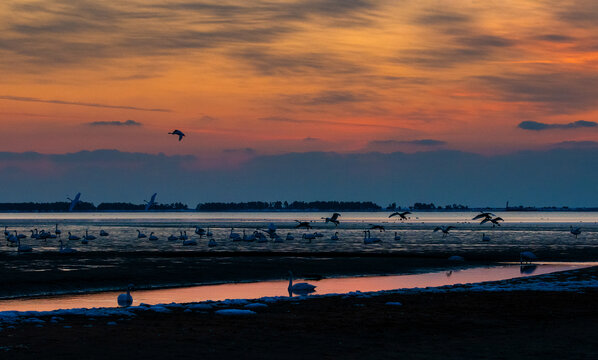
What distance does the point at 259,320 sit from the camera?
19969 millimetres

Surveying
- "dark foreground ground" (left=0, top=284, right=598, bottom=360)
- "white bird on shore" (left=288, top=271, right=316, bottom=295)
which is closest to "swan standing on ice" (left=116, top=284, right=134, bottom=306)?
"dark foreground ground" (left=0, top=284, right=598, bottom=360)

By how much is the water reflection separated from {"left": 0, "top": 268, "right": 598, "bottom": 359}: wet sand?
24.8 feet

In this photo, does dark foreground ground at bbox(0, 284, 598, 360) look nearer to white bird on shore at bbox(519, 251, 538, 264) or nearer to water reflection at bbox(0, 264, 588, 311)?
water reflection at bbox(0, 264, 588, 311)

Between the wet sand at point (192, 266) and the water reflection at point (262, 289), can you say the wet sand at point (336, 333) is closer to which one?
the water reflection at point (262, 289)

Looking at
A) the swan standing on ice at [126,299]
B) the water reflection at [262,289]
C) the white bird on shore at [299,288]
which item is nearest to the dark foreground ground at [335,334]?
the swan standing on ice at [126,299]

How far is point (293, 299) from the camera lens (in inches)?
993

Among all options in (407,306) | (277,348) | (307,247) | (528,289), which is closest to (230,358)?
(277,348)

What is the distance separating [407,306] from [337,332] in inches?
219

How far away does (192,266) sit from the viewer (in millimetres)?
45469

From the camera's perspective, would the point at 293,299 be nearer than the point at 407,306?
No

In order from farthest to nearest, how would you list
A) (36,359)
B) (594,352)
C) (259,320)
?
(259,320), (594,352), (36,359)

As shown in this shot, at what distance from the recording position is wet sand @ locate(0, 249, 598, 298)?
35.7 metres

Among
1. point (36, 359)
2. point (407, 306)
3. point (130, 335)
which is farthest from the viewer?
point (407, 306)

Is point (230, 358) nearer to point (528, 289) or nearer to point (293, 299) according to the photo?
point (293, 299)
